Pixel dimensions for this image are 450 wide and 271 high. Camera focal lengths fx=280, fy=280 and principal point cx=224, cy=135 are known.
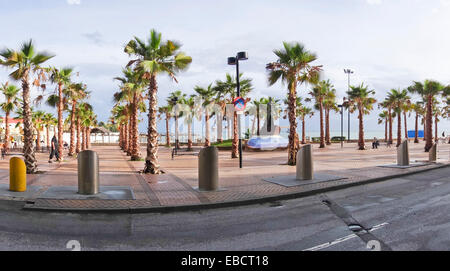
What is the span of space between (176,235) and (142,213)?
1.74m

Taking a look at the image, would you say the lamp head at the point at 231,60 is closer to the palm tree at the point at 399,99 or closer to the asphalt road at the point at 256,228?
the asphalt road at the point at 256,228

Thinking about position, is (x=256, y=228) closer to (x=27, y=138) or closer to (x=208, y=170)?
(x=208, y=170)

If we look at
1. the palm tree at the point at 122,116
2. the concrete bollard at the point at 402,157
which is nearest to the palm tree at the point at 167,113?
the palm tree at the point at 122,116

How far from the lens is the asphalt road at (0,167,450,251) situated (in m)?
4.32

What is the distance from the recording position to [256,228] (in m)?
5.11

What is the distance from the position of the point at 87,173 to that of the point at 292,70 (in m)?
12.1

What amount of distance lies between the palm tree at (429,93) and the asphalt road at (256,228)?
72.8 ft

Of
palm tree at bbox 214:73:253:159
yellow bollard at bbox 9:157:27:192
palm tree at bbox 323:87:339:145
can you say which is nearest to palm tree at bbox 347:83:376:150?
palm tree at bbox 323:87:339:145

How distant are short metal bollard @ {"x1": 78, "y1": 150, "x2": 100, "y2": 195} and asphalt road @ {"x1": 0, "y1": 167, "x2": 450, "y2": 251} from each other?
1486mm

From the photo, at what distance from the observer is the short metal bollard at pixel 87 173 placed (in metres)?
7.68

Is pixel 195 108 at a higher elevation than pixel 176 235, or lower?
higher
